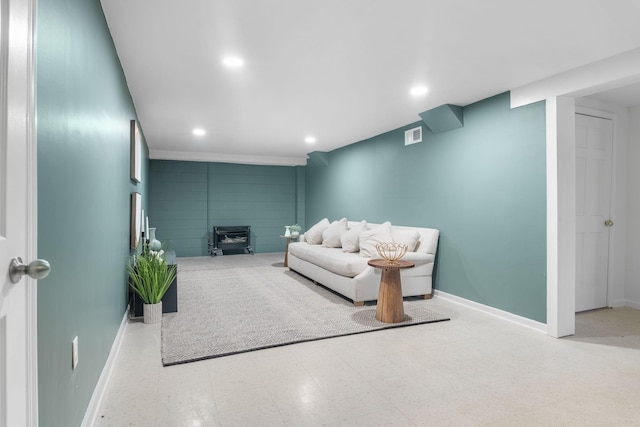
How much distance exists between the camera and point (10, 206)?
0.86 m

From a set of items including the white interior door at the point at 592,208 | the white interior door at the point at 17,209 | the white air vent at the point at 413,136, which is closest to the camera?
the white interior door at the point at 17,209

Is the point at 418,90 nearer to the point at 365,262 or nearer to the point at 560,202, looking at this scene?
the point at 560,202

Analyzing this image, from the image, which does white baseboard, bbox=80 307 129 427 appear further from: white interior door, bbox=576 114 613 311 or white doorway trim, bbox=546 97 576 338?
white interior door, bbox=576 114 613 311

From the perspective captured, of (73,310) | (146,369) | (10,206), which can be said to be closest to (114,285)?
(146,369)

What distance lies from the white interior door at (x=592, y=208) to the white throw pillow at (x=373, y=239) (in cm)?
208

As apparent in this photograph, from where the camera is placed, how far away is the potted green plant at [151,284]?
3.29m

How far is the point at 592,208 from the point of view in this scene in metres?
4.00

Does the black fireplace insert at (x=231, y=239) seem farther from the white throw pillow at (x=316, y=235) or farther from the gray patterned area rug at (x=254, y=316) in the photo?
the white throw pillow at (x=316, y=235)

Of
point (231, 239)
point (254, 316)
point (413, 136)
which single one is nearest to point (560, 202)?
point (413, 136)

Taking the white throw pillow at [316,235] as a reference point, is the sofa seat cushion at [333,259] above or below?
below

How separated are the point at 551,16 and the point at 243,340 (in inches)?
124

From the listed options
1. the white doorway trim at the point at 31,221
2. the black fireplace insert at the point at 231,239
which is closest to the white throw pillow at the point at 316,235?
the black fireplace insert at the point at 231,239

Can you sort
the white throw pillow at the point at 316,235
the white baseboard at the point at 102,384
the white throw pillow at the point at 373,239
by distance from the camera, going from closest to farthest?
1. the white baseboard at the point at 102,384
2. the white throw pillow at the point at 373,239
3. the white throw pillow at the point at 316,235

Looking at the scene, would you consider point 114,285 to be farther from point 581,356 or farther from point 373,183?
point 373,183
